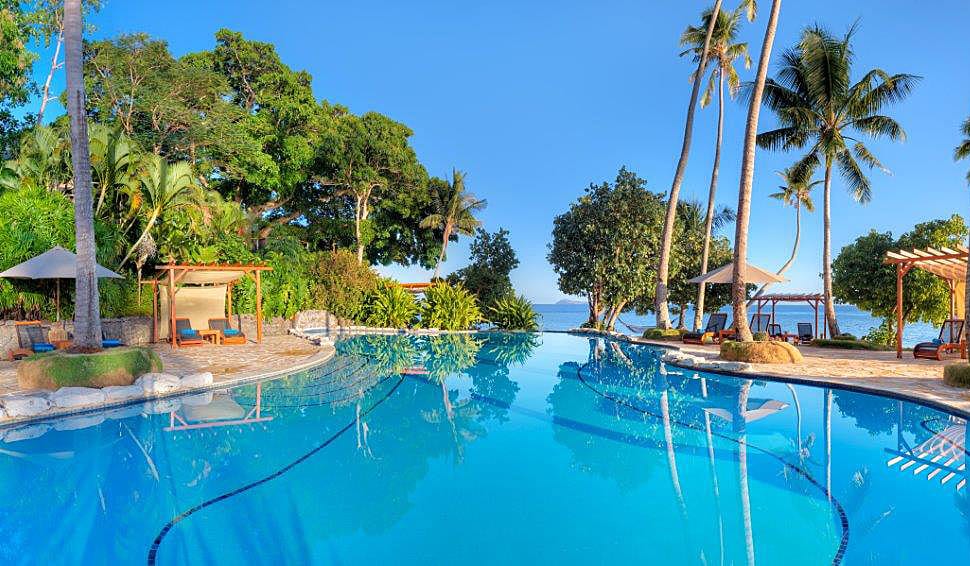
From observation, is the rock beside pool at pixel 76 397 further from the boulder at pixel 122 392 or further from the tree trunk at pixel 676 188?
the tree trunk at pixel 676 188

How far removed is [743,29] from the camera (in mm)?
19750

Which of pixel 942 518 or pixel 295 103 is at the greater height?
pixel 295 103

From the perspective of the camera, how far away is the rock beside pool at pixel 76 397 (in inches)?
280

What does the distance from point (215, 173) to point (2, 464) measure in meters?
20.1

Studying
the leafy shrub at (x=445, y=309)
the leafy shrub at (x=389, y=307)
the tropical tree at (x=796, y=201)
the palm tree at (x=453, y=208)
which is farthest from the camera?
the palm tree at (x=453, y=208)

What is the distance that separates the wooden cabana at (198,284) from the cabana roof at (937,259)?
14963 mm

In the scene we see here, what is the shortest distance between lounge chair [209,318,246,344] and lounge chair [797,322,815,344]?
1688 cm

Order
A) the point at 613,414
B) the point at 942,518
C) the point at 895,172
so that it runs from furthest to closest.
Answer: the point at 895,172, the point at 613,414, the point at 942,518

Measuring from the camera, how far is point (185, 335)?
13742mm

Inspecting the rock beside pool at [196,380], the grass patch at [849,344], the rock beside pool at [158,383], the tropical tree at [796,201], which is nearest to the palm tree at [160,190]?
the rock beside pool at [196,380]

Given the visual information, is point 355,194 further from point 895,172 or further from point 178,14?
point 895,172

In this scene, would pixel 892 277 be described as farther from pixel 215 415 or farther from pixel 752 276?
A: pixel 215 415

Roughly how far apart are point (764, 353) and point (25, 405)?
41.4ft

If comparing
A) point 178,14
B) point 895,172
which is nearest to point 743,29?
point 895,172
